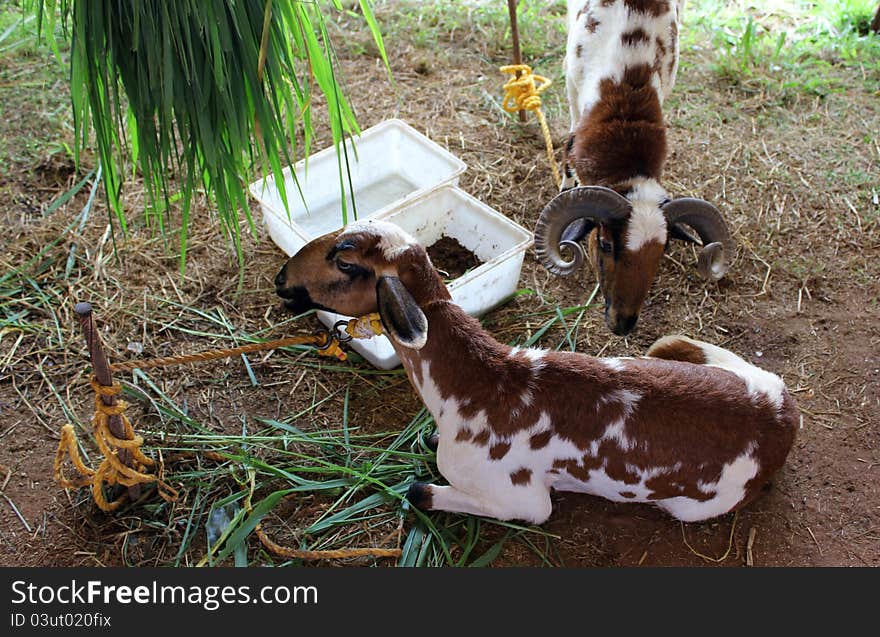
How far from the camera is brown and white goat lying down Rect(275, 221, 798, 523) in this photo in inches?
125

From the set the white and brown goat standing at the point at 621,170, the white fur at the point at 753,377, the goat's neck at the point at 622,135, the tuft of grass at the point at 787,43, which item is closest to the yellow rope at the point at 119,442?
the white and brown goat standing at the point at 621,170

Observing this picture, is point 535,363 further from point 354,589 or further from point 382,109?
point 382,109

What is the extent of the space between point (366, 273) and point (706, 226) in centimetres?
181

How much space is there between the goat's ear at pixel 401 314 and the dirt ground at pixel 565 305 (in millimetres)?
944

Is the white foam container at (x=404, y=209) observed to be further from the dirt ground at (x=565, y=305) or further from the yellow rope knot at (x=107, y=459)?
the yellow rope knot at (x=107, y=459)

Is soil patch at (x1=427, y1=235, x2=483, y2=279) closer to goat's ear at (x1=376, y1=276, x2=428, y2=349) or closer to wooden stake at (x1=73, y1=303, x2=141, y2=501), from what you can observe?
goat's ear at (x1=376, y1=276, x2=428, y2=349)

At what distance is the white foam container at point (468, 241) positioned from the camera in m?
4.14

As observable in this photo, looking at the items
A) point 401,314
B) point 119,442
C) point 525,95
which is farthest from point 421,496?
point 525,95

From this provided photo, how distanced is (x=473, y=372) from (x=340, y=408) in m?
1.00

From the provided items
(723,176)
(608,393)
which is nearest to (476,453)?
(608,393)

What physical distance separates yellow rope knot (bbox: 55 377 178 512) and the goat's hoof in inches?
39.1

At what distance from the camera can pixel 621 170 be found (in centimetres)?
422

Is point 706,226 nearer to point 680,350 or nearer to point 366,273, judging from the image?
point 680,350

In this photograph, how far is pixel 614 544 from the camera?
3.48 metres
